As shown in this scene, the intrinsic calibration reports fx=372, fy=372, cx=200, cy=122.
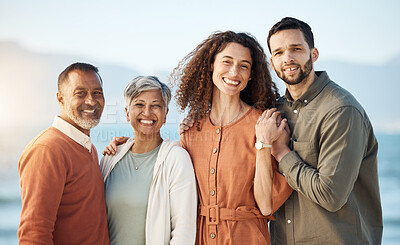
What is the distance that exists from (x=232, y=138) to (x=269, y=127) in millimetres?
266

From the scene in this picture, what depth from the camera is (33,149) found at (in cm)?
192

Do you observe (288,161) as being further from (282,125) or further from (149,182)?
(149,182)

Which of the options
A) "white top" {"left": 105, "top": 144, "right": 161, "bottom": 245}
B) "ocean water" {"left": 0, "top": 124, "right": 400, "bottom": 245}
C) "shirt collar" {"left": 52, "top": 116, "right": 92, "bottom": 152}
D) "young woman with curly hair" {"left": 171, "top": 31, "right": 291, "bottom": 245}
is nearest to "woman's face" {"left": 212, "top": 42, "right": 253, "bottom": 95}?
"young woman with curly hair" {"left": 171, "top": 31, "right": 291, "bottom": 245}

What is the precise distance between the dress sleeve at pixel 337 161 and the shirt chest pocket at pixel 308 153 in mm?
67

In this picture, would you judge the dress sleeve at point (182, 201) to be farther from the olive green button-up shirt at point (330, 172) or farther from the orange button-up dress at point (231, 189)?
the olive green button-up shirt at point (330, 172)

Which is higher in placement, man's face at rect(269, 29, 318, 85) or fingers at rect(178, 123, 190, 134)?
man's face at rect(269, 29, 318, 85)

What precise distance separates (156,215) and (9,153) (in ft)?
47.4

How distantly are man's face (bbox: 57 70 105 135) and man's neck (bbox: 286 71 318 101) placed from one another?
3.96ft

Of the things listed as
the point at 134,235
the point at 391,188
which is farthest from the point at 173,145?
the point at 391,188

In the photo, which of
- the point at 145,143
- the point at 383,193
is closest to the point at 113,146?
the point at 145,143

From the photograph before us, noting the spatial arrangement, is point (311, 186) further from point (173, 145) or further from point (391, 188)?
point (391, 188)

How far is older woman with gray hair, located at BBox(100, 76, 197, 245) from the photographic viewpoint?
2.16 meters

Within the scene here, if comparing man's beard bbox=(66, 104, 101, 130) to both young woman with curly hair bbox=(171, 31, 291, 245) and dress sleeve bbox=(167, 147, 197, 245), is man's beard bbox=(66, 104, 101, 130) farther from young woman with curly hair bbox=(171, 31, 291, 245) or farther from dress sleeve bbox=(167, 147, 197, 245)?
young woman with curly hair bbox=(171, 31, 291, 245)

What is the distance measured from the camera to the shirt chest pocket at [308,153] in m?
2.16
